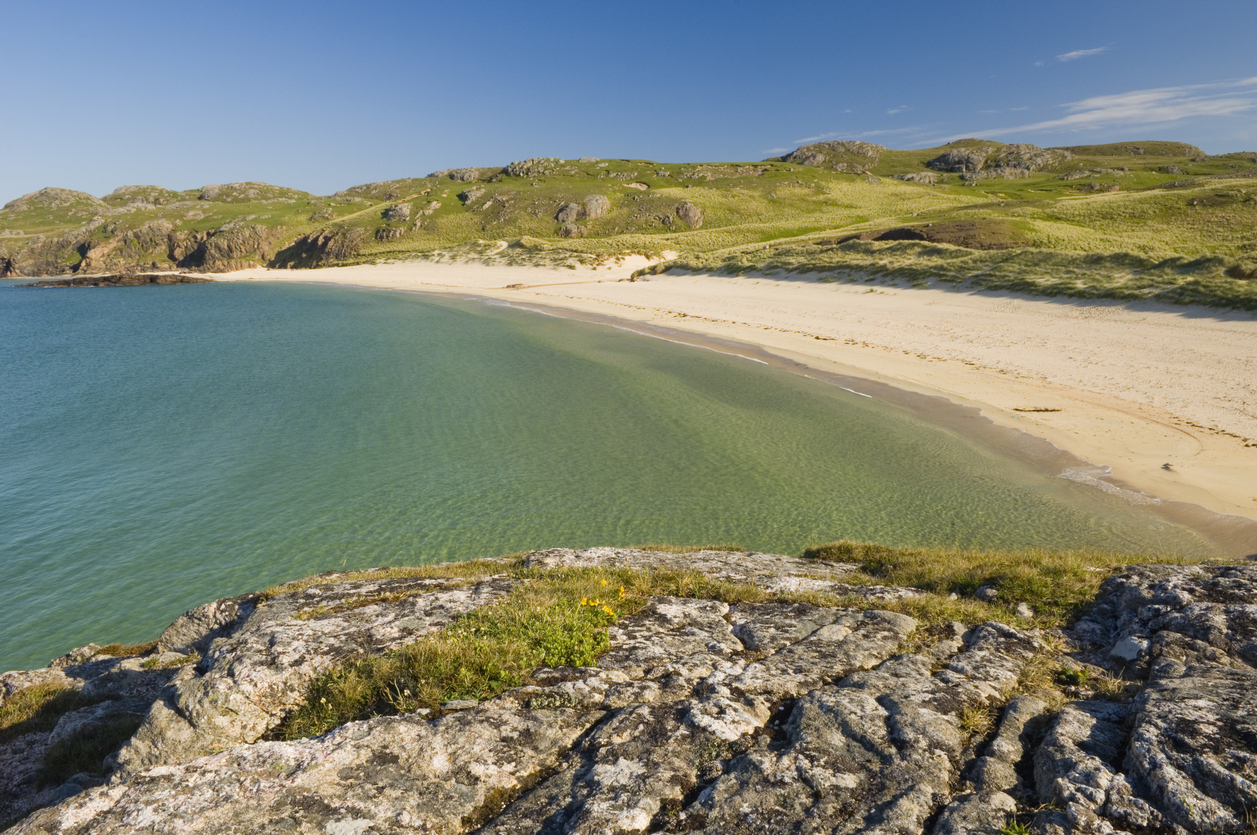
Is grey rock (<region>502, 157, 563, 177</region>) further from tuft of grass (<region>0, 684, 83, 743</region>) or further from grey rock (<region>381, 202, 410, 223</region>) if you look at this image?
tuft of grass (<region>0, 684, 83, 743</region>)

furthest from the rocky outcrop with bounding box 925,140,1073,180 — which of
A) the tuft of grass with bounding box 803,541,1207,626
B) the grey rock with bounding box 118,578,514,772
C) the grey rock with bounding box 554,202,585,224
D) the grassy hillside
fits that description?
the grey rock with bounding box 118,578,514,772

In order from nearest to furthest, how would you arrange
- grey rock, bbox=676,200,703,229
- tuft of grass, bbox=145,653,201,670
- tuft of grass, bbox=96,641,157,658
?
tuft of grass, bbox=145,653,201,670, tuft of grass, bbox=96,641,157,658, grey rock, bbox=676,200,703,229

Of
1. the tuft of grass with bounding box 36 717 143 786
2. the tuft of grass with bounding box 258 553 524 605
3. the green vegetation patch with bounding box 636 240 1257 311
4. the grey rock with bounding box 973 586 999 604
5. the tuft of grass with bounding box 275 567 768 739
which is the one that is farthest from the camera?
the green vegetation patch with bounding box 636 240 1257 311

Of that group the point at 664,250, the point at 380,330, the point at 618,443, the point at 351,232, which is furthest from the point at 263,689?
→ the point at 351,232

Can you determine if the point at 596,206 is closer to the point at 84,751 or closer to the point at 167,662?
the point at 167,662

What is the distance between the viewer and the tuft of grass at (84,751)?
259 inches

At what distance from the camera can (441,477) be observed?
835 inches

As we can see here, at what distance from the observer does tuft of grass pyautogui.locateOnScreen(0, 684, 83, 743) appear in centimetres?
751

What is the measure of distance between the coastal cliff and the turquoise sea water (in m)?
7.46

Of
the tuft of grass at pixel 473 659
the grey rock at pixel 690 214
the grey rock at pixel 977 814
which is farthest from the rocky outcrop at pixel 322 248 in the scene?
the grey rock at pixel 977 814

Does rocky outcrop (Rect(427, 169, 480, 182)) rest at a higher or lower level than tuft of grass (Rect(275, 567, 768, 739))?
higher

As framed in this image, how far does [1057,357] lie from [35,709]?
38926 mm

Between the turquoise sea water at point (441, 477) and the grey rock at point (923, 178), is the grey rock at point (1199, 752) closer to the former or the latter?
the turquoise sea water at point (441, 477)

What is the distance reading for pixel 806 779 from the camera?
192 inches
